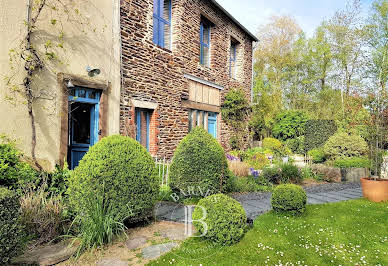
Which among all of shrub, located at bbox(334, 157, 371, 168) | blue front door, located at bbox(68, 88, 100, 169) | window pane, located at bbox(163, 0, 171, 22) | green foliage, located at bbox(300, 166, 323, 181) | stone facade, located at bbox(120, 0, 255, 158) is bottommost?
green foliage, located at bbox(300, 166, 323, 181)

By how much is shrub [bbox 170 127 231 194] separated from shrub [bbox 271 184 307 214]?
117 cm

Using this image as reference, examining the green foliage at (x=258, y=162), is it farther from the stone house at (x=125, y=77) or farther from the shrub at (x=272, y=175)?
the stone house at (x=125, y=77)

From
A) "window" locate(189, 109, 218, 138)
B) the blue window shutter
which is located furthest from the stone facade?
"window" locate(189, 109, 218, 138)

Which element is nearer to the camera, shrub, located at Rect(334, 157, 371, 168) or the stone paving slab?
the stone paving slab

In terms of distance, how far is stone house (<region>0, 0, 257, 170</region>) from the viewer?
16.9 feet

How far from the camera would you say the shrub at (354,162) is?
900cm

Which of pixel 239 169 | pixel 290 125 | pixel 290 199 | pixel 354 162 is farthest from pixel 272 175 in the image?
pixel 290 125

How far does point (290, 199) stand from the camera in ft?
14.2

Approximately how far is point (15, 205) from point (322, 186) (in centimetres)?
770

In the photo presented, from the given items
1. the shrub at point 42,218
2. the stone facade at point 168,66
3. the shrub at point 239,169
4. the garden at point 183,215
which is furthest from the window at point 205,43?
the shrub at point 42,218

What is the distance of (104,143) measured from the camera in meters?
3.63

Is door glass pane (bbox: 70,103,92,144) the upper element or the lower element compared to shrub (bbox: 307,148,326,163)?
upper

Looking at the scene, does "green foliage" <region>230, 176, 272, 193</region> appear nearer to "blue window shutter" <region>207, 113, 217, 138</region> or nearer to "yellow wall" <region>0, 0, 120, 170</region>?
"yellow wall" <region>0, 0, 120, 170</region>

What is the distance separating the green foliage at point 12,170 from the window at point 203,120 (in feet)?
20.5
